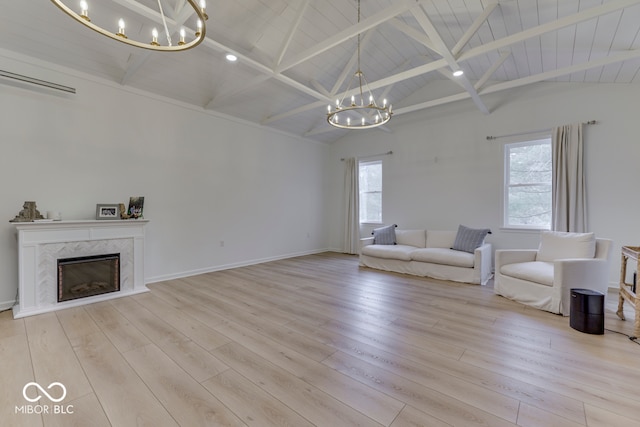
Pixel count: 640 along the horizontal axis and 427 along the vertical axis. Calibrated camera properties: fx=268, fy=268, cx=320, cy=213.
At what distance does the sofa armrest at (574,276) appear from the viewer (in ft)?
9.46

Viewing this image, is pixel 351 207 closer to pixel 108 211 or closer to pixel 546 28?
pixel 546 28

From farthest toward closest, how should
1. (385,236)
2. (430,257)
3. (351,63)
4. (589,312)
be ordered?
(385,236), (430,257), (351,63), (589,312)

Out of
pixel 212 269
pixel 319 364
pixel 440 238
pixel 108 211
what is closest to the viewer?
pixel 319 364

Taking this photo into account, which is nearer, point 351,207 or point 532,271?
point 532,271

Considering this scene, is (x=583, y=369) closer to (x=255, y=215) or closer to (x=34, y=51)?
(x=255, y=215)

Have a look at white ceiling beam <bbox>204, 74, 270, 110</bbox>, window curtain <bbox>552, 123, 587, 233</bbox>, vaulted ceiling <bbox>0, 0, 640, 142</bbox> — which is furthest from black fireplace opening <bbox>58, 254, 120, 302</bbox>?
window curtain <bbox>552, 123, 587, 233</bbox>

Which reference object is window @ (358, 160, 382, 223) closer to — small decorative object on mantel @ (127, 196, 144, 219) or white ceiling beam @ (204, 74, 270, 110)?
white ceiling beam @ (204, 74, 270, 110)

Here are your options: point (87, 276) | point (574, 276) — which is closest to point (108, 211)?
point (87, 276)

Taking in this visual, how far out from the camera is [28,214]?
3027mm

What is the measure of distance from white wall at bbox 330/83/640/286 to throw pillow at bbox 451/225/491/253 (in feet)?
1.65

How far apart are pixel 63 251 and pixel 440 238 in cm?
568

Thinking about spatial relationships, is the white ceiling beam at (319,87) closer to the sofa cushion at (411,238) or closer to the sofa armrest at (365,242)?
the sofa armrest at (365,242)

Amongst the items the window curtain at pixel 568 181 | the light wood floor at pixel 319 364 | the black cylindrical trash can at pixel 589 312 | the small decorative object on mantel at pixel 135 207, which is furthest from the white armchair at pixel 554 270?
the small decorative object on mantel at pixel 135 207

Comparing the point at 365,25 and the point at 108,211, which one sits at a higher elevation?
the point at 365,25
